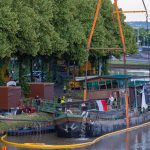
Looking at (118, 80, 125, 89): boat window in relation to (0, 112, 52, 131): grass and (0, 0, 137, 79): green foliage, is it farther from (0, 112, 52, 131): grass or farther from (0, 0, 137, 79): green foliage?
(0, 112, 52, 131): grass

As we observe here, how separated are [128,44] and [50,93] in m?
39.2

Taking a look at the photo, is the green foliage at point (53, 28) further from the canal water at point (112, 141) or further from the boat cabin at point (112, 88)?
the canal water at point (112, 141)

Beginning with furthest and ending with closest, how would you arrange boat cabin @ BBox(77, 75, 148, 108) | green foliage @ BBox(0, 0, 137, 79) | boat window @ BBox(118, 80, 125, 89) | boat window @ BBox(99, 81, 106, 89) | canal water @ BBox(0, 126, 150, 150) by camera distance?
boat window @ BBox(99, 81, 106, 89) < boat window @ BBox(118, 80, 125, 89) < boat cabin @ BBox(77, 75, 148, 108) < green foliage @ BBox(0, 0, 137, 79) < canal water @ BBox(0, 126, 150, 150)

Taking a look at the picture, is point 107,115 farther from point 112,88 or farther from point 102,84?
point 102,84

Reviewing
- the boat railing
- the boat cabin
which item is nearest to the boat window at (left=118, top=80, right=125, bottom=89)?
the boat cabin

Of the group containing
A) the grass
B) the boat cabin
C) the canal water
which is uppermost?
the boat cabin

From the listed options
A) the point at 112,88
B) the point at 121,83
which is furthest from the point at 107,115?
the point at 121,83

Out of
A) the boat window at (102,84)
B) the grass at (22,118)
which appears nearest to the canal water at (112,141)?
the grass at (22,118)

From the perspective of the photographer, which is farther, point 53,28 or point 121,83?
point 53,28

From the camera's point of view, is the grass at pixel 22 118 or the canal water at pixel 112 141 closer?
the canal water at pixel 112 141

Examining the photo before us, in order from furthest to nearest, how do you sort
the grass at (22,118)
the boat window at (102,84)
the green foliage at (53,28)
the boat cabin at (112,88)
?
1. the boat window at (102,84)
2. the boat cabin at (112,88)
3. the green foliage at (53,28)
4. the grass at (22,118)

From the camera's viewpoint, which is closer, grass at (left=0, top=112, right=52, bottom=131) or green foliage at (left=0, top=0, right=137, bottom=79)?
grass at (left=0, top=112, right=52, bottom=131)

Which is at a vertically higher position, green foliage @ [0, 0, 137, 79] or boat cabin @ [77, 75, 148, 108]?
green foliage @ [0, 0, 137, 79]

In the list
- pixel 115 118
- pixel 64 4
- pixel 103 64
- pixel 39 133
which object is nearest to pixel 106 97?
pixel 115 118
